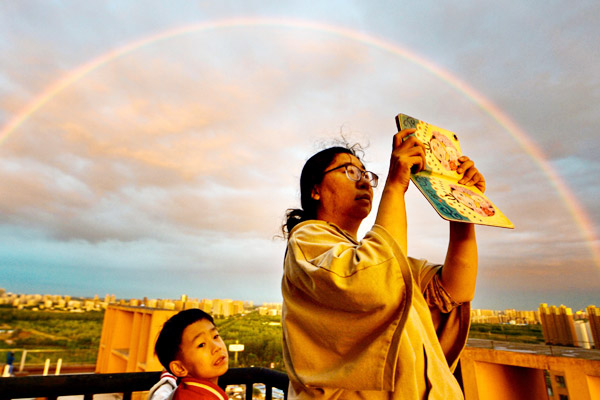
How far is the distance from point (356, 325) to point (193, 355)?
922 millimetres

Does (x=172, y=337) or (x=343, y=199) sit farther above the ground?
(x=343, y=199)

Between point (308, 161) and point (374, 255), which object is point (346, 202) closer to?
point (308, 161)

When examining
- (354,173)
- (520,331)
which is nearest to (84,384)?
(354,173)

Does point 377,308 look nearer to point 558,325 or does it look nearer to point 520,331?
point 558,325

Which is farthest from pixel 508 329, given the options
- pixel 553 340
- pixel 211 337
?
pixel 211 337

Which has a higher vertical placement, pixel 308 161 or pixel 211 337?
pixel 308 161

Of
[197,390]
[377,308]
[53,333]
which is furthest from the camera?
[53,333]

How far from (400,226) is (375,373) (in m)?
0.31

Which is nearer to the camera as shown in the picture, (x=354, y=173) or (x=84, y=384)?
(x=354, y=173)

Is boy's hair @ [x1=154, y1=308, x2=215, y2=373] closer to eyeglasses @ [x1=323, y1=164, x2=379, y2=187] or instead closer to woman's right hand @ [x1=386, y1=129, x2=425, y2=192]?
eyeglasses @ [x1=323, y1=164, x2=379, y2=187]

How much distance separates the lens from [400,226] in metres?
0.70

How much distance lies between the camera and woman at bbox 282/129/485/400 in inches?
23.0

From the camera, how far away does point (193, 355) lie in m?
1.25

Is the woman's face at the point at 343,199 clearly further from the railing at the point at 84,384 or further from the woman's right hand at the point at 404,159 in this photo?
the railing at the point at 84,384
